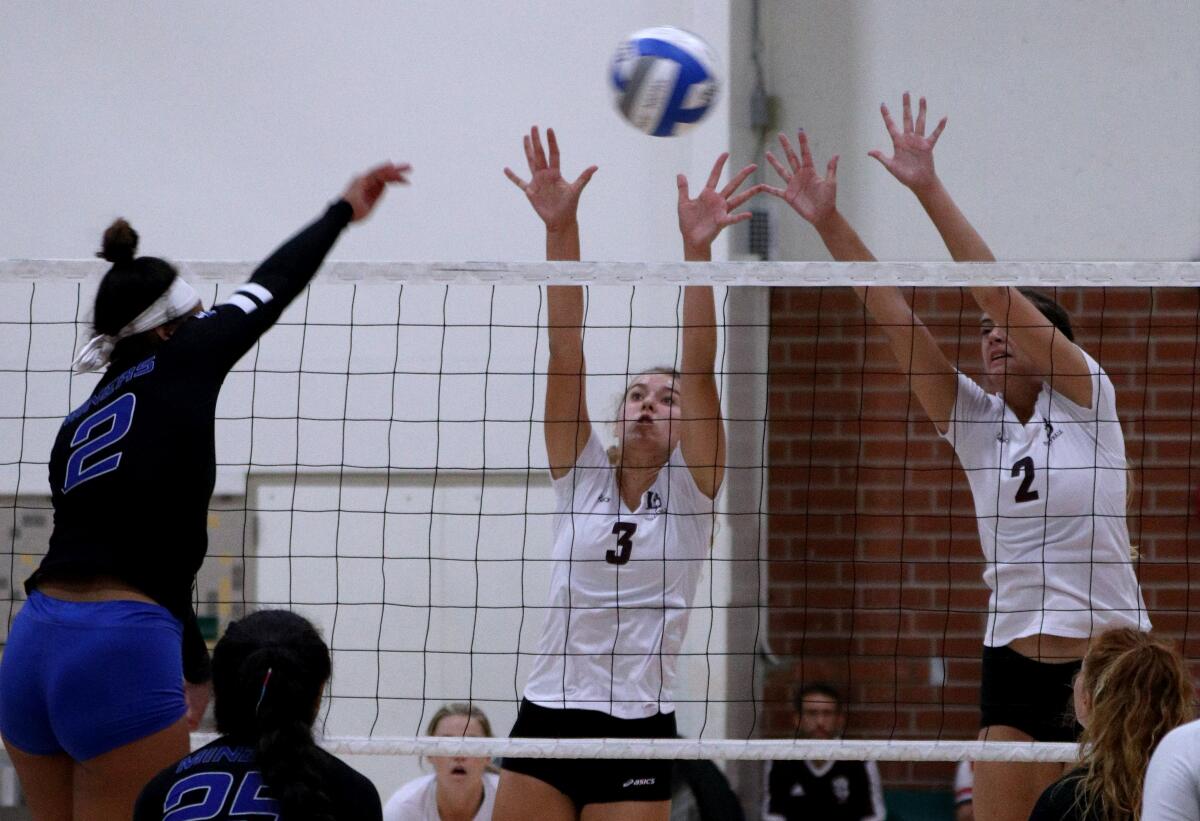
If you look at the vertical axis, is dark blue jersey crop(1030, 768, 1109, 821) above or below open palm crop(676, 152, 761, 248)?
below

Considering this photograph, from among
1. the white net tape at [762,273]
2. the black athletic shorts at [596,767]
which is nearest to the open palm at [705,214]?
the white net tape at [762,273]

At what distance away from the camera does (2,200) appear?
288 inches

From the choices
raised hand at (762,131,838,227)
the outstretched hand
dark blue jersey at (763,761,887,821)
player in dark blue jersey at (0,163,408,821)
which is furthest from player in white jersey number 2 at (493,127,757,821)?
dark blue jersey at (763,761,887,821)

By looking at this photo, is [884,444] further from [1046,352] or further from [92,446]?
[92,446]

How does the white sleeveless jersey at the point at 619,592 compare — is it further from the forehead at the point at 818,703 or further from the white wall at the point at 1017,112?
the white wall at the point at 1017,112

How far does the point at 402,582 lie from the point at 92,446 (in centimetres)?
383

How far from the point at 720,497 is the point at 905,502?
908mm

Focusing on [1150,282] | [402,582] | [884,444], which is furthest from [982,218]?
[402,582]

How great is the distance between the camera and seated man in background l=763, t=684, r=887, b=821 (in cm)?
641

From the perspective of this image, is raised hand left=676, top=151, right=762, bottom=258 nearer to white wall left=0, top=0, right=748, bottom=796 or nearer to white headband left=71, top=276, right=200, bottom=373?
white headband left=71, top=276, right=200, bottom=373

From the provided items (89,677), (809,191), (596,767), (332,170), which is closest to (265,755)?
(89,677)

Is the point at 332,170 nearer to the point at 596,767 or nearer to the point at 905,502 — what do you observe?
the point at 905,502

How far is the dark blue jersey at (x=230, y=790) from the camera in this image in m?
2.74

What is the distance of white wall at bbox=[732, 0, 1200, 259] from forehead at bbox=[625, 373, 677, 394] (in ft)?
9.23
